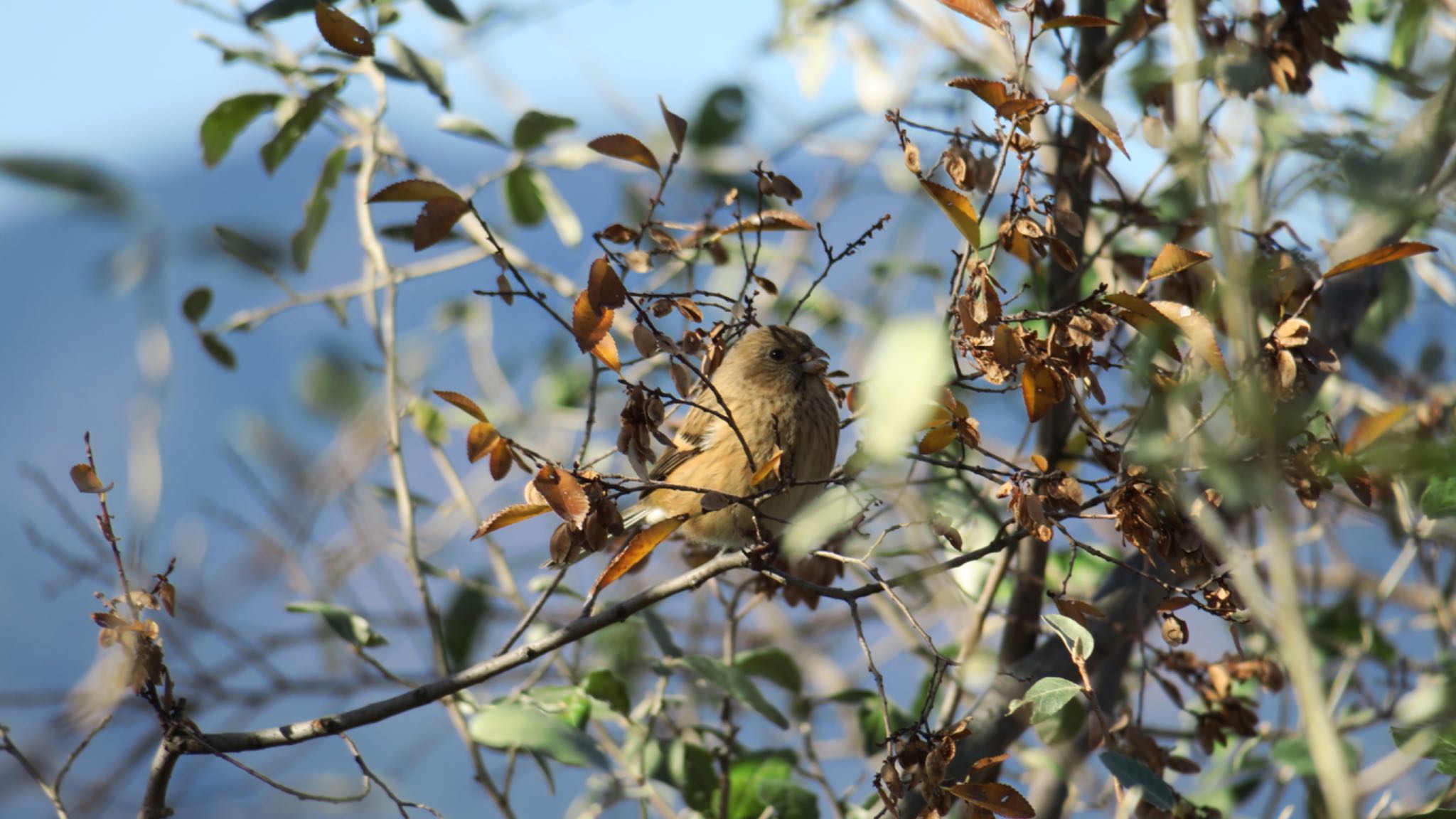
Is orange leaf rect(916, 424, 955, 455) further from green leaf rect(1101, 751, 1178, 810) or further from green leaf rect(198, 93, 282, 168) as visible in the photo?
green leaf rect(198, 93, 282, 168)

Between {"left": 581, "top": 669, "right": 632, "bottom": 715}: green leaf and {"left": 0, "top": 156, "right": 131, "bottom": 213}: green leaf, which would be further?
{"left": 581, "top": 669, "right": 632, "bottom": 715}: green leaf

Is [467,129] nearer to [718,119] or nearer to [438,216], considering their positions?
[718,119]

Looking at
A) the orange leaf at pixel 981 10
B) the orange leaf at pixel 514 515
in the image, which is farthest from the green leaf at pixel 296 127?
the orange leaf at pixel 981 10

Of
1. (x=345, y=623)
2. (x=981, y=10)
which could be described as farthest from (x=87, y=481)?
(x=981, y=10)

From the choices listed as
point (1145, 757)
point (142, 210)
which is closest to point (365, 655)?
point (142, 210)

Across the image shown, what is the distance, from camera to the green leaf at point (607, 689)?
267cm

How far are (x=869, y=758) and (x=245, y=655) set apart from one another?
1.52 meters

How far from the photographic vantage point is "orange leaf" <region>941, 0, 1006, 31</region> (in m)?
1.83

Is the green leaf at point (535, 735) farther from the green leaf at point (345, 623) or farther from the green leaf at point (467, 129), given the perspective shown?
the green leaf at point (467, 129)

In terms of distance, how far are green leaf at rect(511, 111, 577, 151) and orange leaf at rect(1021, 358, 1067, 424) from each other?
4.49 feet

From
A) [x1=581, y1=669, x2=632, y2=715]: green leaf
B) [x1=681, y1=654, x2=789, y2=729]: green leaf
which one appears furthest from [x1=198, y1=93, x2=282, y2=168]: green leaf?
[x1=681, y1=654, x2=789, y2=729]: green leaf

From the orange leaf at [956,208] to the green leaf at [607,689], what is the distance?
4.68 ft

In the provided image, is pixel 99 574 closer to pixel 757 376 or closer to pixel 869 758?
pixel 757 376

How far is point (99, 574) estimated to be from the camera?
2613mm
